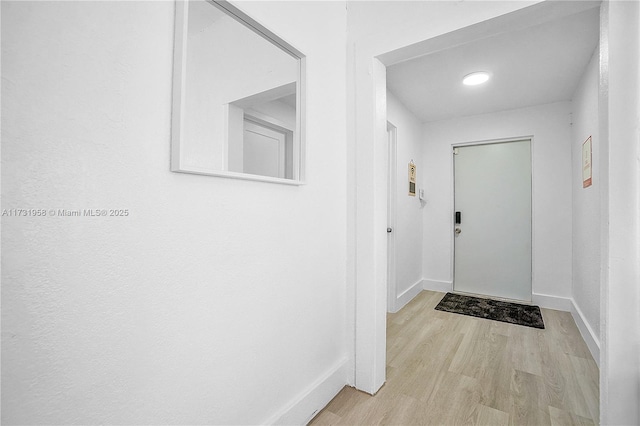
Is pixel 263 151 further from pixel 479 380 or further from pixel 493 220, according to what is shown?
pixel 493 220

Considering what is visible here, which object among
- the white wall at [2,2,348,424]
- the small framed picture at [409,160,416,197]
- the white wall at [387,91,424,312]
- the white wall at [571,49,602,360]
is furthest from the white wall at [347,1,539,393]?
the small framed picture at [409,160,416,197]

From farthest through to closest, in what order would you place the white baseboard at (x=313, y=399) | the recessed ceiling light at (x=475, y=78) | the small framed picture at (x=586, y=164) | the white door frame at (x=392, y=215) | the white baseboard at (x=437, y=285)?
the white baseboard at (x=437, y=285) < the white door frame at (x=392, y=215) < the recessed ceiling light at (x=475, y=78) < the small framed picture at (x=586, y=164) < the white baseboard at (x=313, y=399)

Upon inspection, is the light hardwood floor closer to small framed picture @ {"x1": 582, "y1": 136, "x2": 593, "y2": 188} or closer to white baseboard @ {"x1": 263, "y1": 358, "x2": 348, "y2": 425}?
white baseboard @ {"x1": 263, "y1": 358, "x2": 348, "y2": 425}

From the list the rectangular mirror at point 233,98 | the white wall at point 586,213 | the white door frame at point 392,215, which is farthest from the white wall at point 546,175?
the rectangular mirror at point 233,98

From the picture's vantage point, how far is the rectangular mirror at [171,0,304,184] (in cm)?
96

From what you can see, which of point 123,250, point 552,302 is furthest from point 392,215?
point 123,250

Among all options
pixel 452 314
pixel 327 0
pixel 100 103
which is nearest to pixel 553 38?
pixel 327 0

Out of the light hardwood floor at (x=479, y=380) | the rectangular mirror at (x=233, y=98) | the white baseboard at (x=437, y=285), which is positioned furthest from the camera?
the white baseboard at (x=437, y=285)

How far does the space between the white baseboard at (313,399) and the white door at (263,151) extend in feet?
3.71

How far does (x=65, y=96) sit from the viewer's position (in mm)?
730

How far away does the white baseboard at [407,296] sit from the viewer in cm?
322

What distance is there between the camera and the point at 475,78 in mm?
2701

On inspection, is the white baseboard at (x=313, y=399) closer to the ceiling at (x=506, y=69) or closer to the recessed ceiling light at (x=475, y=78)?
the ceiling at (x=506, y=69)

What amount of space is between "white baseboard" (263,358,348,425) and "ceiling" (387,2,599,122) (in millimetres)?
2030
